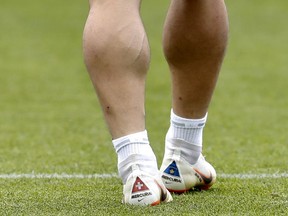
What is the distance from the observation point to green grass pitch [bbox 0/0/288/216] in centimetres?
327

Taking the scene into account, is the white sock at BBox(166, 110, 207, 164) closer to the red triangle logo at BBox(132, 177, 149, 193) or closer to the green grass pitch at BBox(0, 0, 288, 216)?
the green grass pitch at BBox(0, 0, 288, 216)

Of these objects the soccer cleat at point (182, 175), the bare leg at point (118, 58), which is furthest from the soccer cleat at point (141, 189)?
the soccer cleat at point (182, 175)

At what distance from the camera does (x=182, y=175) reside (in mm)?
3561

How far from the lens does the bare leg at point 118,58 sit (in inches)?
117

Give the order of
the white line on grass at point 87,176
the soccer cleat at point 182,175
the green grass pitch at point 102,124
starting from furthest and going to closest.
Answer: the white line on grass at point 87,176 → the soccer cleat at point 182,175 → the green grass pitch at point 102,124

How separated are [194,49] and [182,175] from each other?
1.52 ft

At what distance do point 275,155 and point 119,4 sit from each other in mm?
1980

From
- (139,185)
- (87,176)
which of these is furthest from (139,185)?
(87,176)

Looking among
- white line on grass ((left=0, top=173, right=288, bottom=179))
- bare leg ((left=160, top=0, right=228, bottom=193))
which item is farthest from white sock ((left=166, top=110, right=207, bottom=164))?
white line on grass ((left=0, top=173, right=288, bottom=179))

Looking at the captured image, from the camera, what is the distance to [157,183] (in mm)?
3025

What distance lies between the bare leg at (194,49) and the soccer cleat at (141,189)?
1.90 feet

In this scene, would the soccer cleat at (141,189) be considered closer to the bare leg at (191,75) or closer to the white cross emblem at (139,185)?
the white cross emblem at (139,185)

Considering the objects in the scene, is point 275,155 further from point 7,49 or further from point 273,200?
point 7,49

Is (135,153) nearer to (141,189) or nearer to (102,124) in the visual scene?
(141,189)
